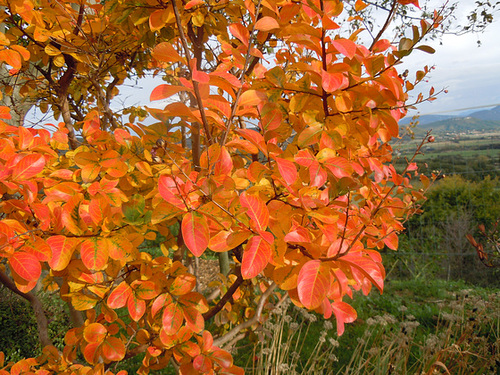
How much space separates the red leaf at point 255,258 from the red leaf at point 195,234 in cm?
8

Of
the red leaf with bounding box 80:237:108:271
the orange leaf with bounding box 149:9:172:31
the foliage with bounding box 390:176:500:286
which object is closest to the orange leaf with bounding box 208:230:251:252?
the red leaf with bounding box 80:237:108:271

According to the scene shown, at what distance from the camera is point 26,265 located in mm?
680

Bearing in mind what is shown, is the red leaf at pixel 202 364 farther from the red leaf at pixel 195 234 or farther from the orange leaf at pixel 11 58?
the orange leaf at pixel 11 58

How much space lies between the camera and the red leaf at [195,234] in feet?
2.00

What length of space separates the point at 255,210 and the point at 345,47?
15.1 inches

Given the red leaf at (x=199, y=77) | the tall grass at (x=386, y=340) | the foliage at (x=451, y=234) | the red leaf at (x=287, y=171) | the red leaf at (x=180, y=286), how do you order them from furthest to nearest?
the foliage at (x=451, y=234), the tall grass at (x=386, y=340), the red leaf at (x=180, y=286), the red leaf at (x=287, y=171), the red leaf at (x=199, y=77)

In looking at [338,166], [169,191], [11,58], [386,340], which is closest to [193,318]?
[169,191]

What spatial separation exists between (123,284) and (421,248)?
648cm

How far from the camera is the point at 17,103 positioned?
1989mm

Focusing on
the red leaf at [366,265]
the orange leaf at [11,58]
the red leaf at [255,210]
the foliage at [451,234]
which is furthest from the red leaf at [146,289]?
the foliage at [451,234]

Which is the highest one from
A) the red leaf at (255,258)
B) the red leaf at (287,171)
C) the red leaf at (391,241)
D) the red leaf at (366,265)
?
the red leaf at (287,171)

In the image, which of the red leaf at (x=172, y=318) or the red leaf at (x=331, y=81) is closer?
the red leaf at (x=331, y=81)

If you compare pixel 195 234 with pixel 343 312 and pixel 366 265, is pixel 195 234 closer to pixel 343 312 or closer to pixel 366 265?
pixel 366 265

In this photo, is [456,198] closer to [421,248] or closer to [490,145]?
[421,248]
